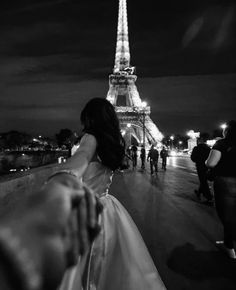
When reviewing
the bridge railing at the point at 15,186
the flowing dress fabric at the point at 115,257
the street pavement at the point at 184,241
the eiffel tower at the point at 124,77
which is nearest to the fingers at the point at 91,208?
the flowing dress fabric at the point at 115,257

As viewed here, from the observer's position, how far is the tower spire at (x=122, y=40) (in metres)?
82.4

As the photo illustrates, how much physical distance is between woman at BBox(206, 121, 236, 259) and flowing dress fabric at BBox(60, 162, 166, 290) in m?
2.62

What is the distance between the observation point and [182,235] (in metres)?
5.25

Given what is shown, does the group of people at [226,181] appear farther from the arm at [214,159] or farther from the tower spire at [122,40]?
the tower spire at [122,40]

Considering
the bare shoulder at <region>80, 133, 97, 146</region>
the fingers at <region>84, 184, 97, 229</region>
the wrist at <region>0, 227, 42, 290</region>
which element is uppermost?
the bare shoulder at <region>80, 133, 97, 146</region>

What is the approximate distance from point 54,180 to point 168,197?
8.64 metres

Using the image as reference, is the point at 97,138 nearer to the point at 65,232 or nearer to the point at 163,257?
the point at 65,232

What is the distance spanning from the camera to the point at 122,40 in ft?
272

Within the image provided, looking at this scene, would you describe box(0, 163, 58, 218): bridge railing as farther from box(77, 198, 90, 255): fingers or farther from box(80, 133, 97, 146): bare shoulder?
box(77, 198, 90, 255): fingers

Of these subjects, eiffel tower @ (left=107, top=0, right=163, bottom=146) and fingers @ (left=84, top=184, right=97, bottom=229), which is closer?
fingers @ (left=84, top=184, right=97, bottom=229)

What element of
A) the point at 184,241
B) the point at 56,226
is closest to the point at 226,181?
the point at 184,241

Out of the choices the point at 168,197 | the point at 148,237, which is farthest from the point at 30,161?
the point at 148,237

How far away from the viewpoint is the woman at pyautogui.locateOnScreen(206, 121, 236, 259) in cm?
429

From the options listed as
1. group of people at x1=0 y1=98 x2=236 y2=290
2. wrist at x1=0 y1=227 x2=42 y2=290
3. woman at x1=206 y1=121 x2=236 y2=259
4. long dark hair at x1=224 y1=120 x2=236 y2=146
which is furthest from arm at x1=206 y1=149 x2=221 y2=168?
wrist at x1=0 y1=227 x2=42 y2=290
